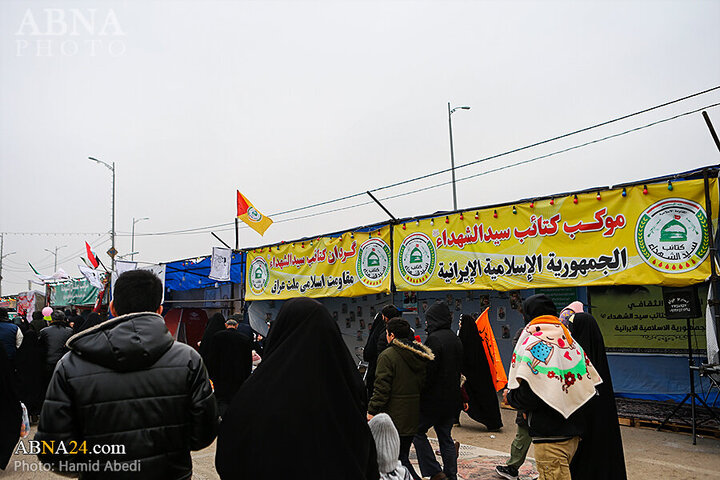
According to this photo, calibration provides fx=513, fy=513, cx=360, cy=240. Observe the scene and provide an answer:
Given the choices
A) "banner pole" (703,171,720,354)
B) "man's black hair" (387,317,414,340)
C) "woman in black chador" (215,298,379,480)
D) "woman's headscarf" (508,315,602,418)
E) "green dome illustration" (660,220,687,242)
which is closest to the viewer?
"woman in black chador" (215,298,379,480)

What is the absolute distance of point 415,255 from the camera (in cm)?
913

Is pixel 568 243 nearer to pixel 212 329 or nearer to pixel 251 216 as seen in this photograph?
pixel 212 329

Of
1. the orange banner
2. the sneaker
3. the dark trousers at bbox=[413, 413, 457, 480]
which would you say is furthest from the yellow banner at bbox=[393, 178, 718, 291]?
the dark trousers at bbox=[413, 413, 457, 480]

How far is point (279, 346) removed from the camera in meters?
2.27

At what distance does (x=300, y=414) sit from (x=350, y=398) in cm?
26

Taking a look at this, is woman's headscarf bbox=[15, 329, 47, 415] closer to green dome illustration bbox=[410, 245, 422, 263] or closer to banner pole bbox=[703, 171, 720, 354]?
green dome illustration bbox=[410, 245, 422, 263]

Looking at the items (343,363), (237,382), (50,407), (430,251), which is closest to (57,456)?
(50,407)

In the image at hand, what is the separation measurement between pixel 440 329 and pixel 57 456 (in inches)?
146

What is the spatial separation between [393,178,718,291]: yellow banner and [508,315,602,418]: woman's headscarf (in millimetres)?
3618

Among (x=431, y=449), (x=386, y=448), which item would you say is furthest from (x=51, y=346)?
(x=386, y=448)

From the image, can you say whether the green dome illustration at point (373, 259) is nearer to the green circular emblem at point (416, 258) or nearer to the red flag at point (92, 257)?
the green circular emblem at point (416, 258)

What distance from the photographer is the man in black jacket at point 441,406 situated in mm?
4719

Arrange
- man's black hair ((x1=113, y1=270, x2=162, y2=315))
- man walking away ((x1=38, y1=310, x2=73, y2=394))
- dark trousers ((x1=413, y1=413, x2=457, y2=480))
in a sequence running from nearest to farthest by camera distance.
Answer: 1. man's black hair ((x1=113, y1=270, x2=162, y2=315))
2. dark trousers ((x1=413, y1=413, x2=457, y2=480))
3. man walking away ((x1=38, y1=310, x2=73, y2=394))

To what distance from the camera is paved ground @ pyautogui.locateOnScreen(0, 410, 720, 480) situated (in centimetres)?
536
